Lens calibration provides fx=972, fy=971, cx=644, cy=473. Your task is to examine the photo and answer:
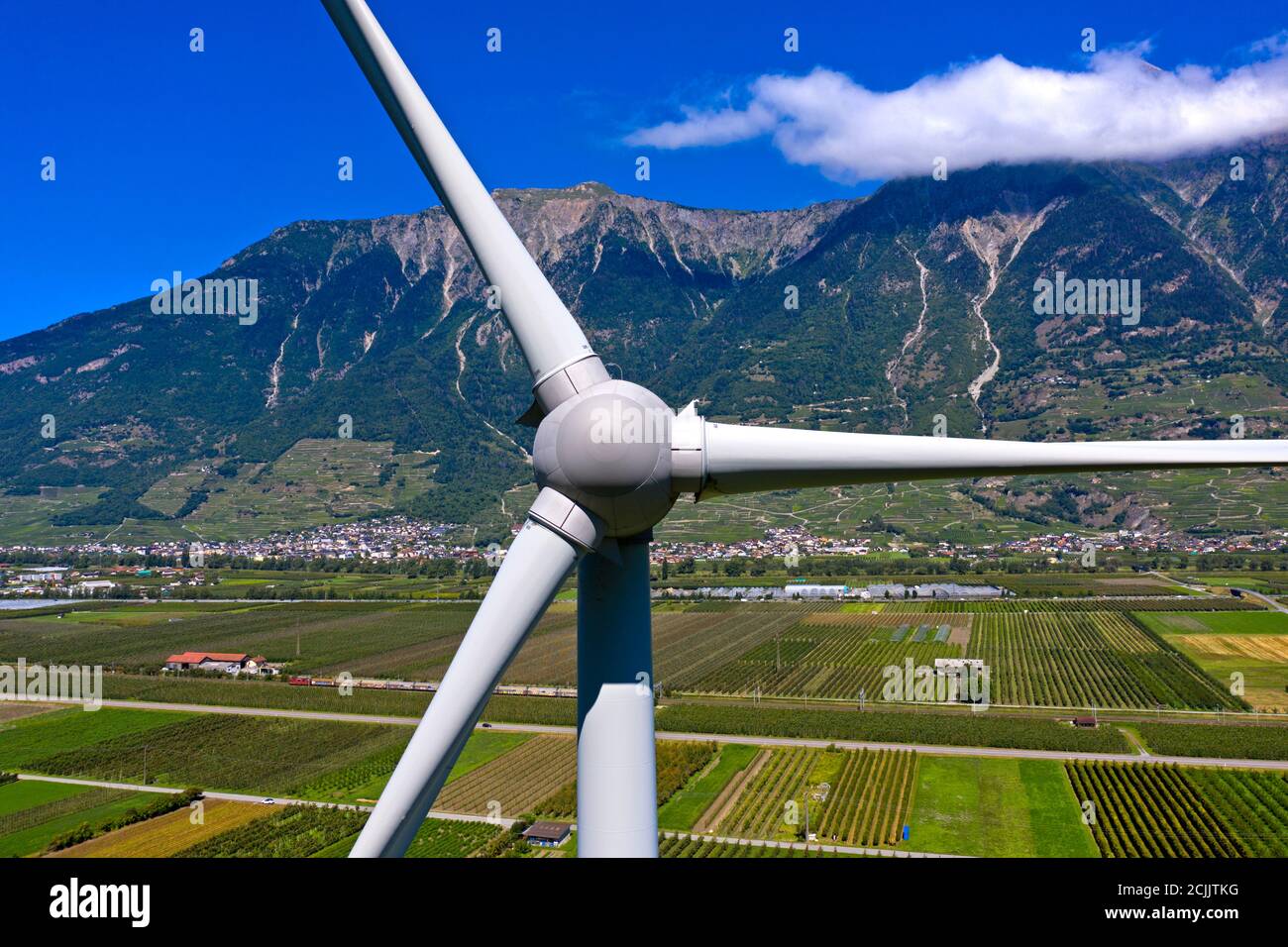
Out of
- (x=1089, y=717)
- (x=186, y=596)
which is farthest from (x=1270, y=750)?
(x=186, y=596)

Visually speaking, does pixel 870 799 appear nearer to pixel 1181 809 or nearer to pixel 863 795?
pixel 863 795

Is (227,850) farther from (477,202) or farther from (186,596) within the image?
(186,596)

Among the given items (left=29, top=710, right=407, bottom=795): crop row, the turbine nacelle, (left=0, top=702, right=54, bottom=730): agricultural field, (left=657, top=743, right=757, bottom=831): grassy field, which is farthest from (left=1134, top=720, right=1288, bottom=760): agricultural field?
(left=0, top=702, right=54, bottom=730): agricultural field

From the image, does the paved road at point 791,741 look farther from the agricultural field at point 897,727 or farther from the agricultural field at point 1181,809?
the agricultural field at point 1181,809

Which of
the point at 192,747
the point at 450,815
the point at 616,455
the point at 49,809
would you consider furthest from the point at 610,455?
the point at 192,747

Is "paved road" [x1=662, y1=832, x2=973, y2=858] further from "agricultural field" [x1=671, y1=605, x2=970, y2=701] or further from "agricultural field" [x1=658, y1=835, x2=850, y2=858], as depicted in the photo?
"agricultural field" [x1=671, y1=605, x2=970, y2=701]
